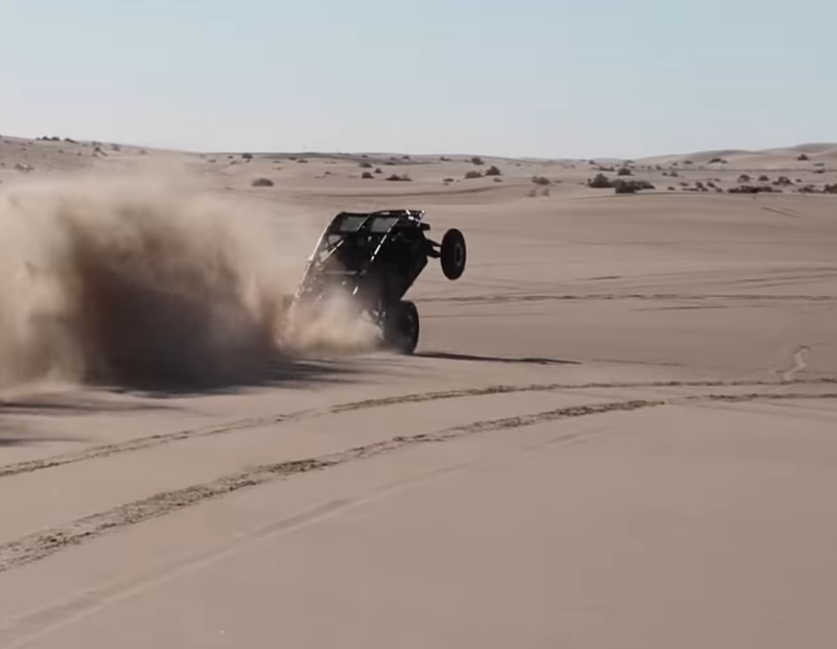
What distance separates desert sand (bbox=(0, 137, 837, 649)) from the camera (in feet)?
18.4

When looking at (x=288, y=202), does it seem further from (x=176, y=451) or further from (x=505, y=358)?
(x=176, y=451)

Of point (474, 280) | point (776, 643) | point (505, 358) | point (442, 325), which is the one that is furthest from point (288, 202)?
point (776, 643)

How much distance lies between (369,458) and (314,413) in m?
1.88

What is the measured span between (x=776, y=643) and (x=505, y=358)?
10549 millimetres

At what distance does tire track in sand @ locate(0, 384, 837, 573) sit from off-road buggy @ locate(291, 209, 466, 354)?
4.28 m

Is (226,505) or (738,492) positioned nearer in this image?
(226,505)

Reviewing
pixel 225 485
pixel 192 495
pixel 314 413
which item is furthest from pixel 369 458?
pixel 314 413

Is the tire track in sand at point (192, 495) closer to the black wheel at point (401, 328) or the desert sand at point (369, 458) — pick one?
the desert sand at point (369, 458)

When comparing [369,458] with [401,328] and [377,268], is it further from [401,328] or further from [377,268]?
[377,268]

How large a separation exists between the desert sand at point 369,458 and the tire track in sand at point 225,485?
0.02 metres

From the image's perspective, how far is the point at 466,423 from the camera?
10.2 meters

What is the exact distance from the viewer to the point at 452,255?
1638cm

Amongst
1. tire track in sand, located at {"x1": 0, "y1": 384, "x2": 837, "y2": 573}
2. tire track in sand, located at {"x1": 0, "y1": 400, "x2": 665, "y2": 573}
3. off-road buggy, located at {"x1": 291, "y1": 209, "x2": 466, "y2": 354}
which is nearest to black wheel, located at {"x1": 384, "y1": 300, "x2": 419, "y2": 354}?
off-road buggy, located at {"x1": 291, "y1": 209, "x2": 466, "y2": 354}

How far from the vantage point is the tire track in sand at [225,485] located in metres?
6.37
